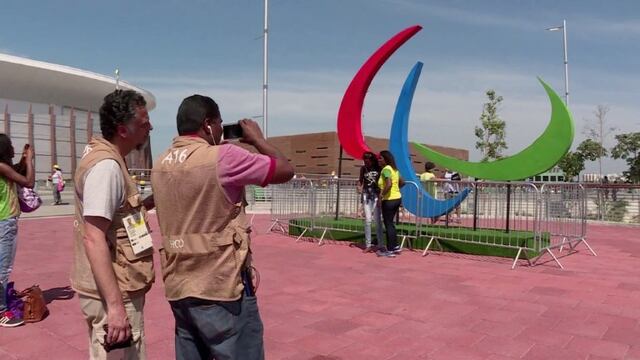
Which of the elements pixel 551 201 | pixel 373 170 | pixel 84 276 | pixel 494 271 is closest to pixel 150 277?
pixel 84 276

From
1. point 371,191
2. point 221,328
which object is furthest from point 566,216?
point 221,328

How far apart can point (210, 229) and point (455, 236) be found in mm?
7477

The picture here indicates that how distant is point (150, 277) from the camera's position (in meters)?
2.27

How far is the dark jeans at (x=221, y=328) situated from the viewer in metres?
2.01

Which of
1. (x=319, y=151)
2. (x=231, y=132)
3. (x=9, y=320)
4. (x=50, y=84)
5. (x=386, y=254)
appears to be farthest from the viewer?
(x=50, y=84)

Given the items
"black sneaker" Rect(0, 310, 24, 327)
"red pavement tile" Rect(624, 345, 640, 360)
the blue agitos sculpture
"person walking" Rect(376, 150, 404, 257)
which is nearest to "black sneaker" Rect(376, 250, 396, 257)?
"person walking" Rect(376, 150, 404, 257)

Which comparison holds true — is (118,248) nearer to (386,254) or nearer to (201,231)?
(201,231)

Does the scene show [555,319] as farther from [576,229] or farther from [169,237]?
[576,229]

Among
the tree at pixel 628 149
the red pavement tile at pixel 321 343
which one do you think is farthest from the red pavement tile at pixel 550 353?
the tree at pixel 628 149

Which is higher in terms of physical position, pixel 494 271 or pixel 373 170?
pixel 373 170

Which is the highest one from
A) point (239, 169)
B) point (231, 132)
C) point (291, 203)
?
point (231, 132)

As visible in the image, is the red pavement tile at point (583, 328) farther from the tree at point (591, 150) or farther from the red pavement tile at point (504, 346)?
the tree at point (591, 150)

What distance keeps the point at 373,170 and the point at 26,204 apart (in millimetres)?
5381

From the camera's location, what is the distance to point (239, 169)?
1972 millimetres
